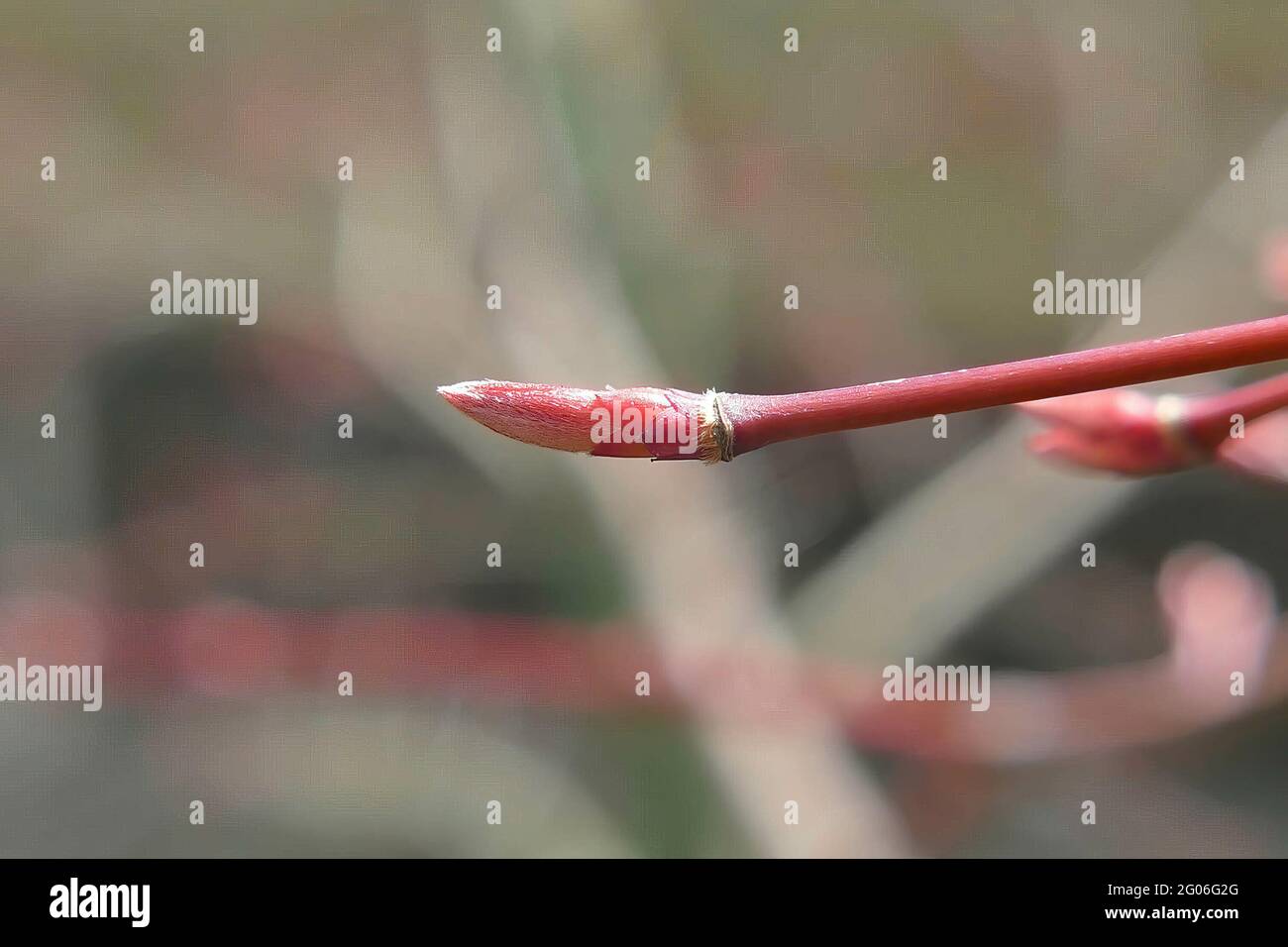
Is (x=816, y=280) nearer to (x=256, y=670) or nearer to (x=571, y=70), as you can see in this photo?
(x=571, y=70)

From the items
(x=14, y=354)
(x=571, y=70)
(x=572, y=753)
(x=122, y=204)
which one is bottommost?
(x=572, y=753)

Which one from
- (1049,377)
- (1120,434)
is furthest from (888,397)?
(1120,434)

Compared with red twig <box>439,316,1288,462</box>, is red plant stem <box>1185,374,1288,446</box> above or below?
above

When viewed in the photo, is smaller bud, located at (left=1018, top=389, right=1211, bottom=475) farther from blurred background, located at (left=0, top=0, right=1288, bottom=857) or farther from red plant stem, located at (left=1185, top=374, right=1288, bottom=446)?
blurred background, located at (left=0, top=0, right=1288, bottom=857)

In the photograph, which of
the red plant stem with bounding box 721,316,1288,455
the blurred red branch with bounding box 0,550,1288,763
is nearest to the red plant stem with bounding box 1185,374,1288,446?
the red plant stem with bounding box 721,316,1288,455

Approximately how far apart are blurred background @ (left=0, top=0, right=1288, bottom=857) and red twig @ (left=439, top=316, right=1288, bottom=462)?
3.29ft

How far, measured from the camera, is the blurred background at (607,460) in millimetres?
1516

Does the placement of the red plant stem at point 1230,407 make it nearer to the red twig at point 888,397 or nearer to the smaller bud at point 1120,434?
the smaller bud at point 1120,434

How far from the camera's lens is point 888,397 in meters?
0.40

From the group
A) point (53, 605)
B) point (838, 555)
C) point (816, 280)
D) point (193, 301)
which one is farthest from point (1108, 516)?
point (53, 605)

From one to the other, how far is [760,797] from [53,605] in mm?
1095

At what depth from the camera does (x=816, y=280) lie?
1.83m

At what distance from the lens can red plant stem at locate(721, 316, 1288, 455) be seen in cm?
40

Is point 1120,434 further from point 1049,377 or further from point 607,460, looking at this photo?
point 607,460
